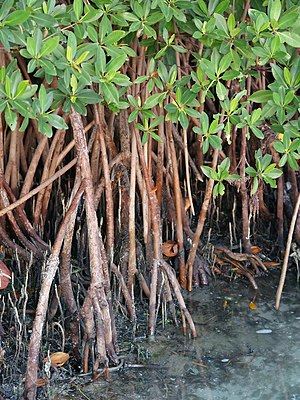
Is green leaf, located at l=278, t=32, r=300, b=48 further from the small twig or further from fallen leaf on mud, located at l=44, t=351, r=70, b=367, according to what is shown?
fallen leaf on mud, located at l=44, t=351, r=70, b=367

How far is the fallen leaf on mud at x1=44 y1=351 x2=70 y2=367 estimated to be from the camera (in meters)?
3.31

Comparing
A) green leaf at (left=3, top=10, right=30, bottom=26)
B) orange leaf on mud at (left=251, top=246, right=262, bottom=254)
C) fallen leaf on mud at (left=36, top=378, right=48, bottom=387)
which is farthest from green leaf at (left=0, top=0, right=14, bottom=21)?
orange leaf on mud at (left=251, top=246, right=262, bottom=254)

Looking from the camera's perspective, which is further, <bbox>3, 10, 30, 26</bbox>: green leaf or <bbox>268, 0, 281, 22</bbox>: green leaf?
<bbox>268, 0, 281, 22</bbox>: green leaf

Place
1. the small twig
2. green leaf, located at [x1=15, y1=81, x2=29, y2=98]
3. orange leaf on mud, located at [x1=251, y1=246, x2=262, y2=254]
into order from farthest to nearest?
orange leaf on mud, located at [x1=251, y1=246, x2=262, y2=254], the small twig, green leaf, located at [x1=15, y1=81, x2=29, y2=98]

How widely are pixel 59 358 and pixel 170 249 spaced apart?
110cm

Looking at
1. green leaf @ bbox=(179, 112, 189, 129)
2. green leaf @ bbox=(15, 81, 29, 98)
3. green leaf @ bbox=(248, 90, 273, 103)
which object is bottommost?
green leaf @ bbox=(179, 112, 189, 129)

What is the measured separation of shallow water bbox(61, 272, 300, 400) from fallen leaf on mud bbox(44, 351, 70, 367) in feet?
0.53

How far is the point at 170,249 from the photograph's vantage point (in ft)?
13.8

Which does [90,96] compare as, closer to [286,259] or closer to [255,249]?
[286,259]

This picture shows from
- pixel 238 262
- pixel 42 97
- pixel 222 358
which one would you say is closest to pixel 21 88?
pixel 42 97

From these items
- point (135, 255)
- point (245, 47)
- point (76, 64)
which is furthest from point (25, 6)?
point (135, 255)

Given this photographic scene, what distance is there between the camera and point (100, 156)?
392cm

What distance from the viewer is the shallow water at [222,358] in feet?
10.5

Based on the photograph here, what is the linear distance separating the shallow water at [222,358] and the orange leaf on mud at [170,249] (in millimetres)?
263
